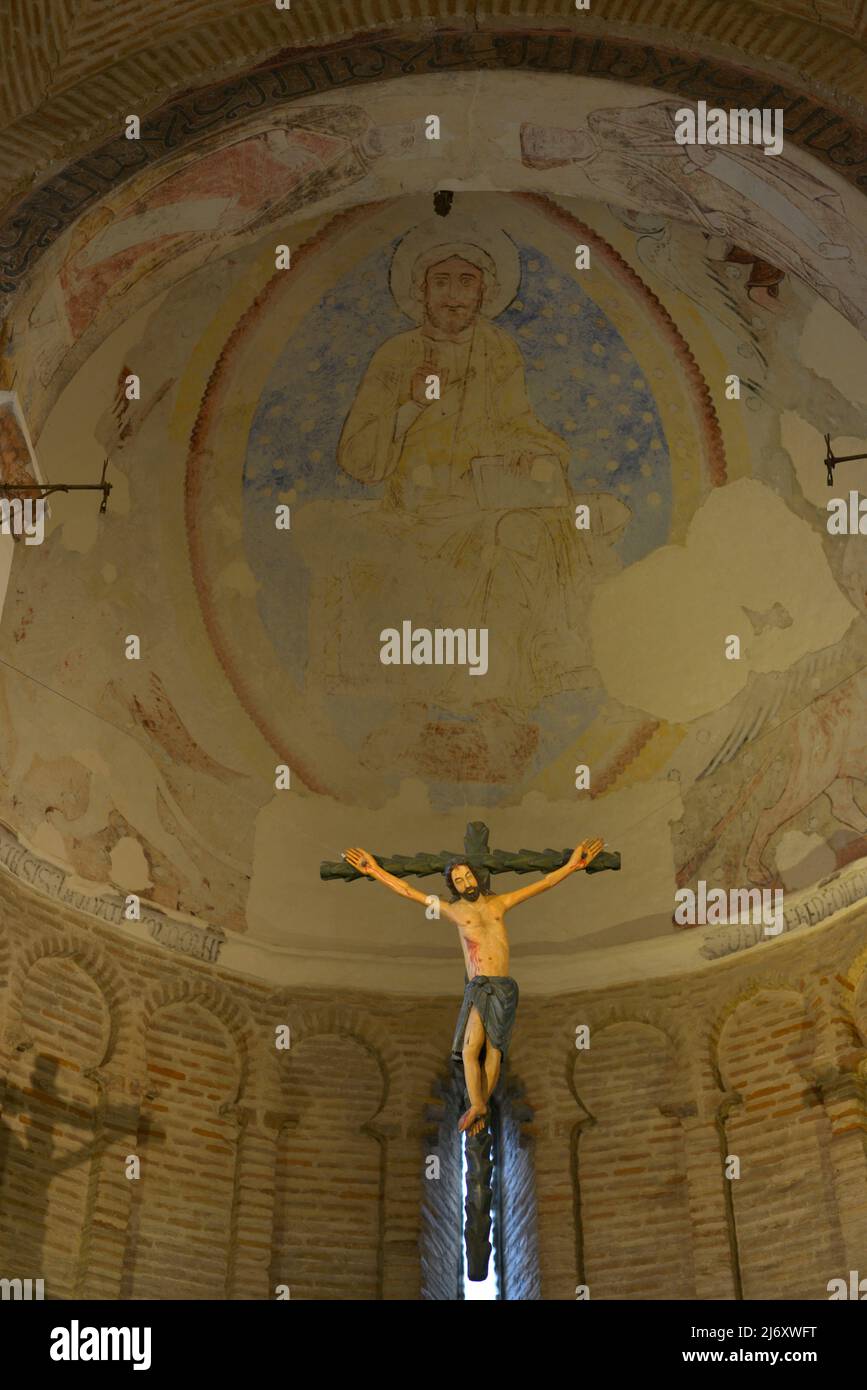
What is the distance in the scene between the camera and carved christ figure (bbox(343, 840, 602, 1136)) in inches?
328

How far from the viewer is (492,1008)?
8414mm

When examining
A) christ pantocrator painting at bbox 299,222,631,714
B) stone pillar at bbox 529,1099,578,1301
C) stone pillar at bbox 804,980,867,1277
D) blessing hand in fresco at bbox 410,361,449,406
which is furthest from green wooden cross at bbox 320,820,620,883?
blessing hand in fresco at bbox 410,361,449,406

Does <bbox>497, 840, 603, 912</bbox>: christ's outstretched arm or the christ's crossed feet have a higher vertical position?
<bbox>497, 840, 603, 912</bbox>: christ's outstretched arm

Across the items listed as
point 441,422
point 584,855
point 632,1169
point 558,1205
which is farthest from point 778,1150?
point 441,422

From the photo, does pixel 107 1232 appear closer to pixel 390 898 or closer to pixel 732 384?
pixel 390 898

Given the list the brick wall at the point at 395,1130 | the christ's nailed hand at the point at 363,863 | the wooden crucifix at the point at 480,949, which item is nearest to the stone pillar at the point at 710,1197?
the brick wall at the point at 395,1130

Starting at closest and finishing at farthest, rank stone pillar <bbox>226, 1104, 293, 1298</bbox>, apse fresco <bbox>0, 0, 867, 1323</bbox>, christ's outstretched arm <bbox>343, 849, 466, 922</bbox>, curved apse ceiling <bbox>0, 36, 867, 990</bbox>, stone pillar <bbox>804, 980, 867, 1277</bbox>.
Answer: christ's outstretched arm <bbox>343, 849, 466, 922</bbox>
apse fresco <bbox>0, 0, 867, 1323</bbox>
stone pillar <bbox>804, 980, 867, 1277</bbox>
stone pillar <bbox>226, 1104, 293, 1298</bbox>
curved apse ceiling <bbox>0, 36, 867, 990</bbox>

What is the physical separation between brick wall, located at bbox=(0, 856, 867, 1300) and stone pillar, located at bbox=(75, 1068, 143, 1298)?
0.01 metres

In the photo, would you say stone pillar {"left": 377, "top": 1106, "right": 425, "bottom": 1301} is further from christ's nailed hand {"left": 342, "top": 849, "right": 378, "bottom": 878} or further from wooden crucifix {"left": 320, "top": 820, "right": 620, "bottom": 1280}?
christ's nailed hand {"left": 342, "top": 849, "right": 378, "bottom": 878}

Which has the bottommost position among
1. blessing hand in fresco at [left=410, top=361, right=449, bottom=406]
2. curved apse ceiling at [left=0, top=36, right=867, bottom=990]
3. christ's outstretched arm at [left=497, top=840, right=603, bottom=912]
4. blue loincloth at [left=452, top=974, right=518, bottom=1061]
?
blue loincloth at [left=452, top=974, right=518, bottom=1061]

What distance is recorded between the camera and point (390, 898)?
13000 mm

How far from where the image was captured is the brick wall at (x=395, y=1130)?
35.4ft

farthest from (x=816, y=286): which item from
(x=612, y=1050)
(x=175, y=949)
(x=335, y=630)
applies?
(x=175, y=949)

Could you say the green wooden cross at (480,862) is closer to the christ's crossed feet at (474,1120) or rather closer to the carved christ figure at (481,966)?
the carved christ figure at (481,966)
